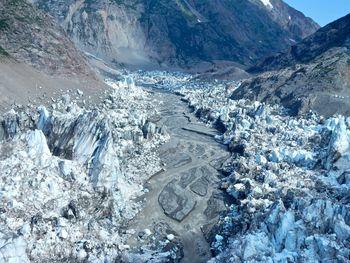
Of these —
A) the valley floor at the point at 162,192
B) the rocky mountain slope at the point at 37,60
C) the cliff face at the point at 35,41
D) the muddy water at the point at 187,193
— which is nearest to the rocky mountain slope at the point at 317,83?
the valley floor at the point at 162,192

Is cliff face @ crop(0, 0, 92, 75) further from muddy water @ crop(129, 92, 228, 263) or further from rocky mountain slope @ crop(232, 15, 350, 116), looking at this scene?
rocky mountain slope @ crop(232, 15, 350, 116)

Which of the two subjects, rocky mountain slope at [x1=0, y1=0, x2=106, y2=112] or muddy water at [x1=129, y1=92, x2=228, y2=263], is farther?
rocky mountain slope at [x1=0, y1=0, x2=106, y2=112]

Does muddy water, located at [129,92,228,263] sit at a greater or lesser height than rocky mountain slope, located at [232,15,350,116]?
lesser

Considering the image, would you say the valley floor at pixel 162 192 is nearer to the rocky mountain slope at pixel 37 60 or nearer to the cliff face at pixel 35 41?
the rocky mountain slope at pixel 37 60

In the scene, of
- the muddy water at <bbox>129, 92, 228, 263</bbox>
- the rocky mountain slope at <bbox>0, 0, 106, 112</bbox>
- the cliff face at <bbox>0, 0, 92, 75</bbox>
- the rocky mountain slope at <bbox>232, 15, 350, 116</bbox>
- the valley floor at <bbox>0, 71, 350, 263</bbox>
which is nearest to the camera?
the valley floor at <bbox>0, 71, 350, 263</bbox>

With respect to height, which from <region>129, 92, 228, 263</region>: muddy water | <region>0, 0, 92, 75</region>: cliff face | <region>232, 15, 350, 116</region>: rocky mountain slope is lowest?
<region>129, 92, 228, 263</region>: muddy water

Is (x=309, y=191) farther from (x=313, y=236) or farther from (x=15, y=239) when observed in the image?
(x=15, y=239)


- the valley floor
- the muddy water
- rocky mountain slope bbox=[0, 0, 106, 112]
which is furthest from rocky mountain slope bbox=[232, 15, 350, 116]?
rocky mountain slope bbox=[0, 0, 106, 112]

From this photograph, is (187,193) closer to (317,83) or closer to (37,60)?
(37,60)
